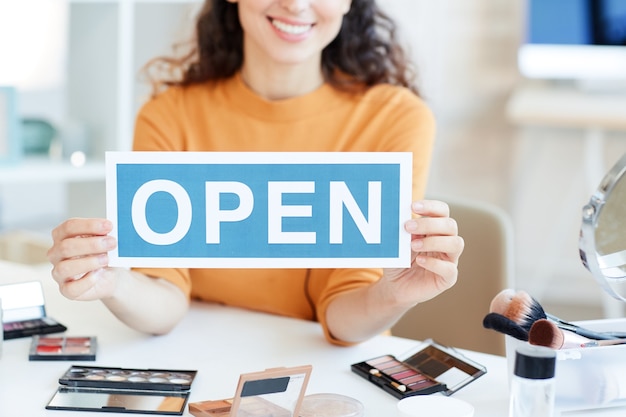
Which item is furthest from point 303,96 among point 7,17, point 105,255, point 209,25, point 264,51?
point 7,17

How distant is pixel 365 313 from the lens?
1313 millimetres

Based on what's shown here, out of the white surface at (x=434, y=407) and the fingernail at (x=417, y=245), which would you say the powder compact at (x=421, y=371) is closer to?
the white surface at (x=434, y=407)

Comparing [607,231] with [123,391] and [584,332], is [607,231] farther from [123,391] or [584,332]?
[123,391]


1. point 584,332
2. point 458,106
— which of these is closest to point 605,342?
point 584,332

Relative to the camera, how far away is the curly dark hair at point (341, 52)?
1688 millimetres

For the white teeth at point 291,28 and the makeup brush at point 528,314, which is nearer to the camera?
the makeup brush at point 528,314

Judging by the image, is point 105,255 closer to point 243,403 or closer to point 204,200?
point 204,200

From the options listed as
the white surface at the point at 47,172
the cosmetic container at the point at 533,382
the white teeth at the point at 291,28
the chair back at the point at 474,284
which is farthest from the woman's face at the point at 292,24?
the white surface at the point at 47,172

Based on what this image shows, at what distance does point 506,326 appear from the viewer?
105 centimetres

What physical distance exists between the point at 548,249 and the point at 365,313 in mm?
2483

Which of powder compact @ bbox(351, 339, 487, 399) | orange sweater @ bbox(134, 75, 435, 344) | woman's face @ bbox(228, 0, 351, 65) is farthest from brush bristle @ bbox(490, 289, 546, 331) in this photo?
woman's face @ bbox(228, 0, 351, 65)

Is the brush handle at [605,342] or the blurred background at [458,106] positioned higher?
the blurred background at [458,106]

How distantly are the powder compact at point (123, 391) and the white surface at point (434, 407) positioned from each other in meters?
0.26

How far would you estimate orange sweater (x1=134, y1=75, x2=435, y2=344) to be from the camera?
5.03ft
